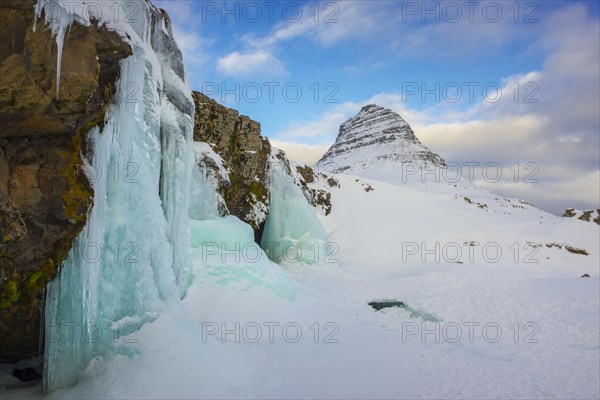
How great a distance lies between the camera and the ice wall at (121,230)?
535 cm

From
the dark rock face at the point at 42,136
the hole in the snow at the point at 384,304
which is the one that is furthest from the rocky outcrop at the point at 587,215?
the dark rock face at the point at 42,136

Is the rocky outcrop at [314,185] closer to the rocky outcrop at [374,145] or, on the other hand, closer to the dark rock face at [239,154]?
the dark rock face at [239,154]

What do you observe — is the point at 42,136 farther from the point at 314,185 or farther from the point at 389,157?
the point at 389,157

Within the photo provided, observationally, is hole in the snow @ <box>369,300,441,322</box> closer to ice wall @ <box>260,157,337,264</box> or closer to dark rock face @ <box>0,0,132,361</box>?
ice wall @ <box>260,157,337,264</box>

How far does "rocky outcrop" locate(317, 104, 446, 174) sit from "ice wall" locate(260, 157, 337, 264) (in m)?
60.2

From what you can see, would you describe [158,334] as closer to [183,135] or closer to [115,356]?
[115,356]

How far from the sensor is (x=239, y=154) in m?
15.3

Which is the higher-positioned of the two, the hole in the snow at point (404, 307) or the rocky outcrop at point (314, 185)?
the rocky outcrop at point (314, 185)

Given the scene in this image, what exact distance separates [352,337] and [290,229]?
29.9 ft

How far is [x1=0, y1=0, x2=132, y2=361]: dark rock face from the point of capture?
4035mm

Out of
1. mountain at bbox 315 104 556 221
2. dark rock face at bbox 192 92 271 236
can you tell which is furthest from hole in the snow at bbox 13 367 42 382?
mountain at bbox 315 104 556 221

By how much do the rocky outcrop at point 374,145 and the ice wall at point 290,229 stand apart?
60161 mm

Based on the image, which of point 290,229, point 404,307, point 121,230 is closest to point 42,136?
point 121,230

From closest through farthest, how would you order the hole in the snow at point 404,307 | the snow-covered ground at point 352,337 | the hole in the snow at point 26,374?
the snow-covered ground at point 352,337
the hole in the snow at point 26,374
the hole in the snow at point 404,307
